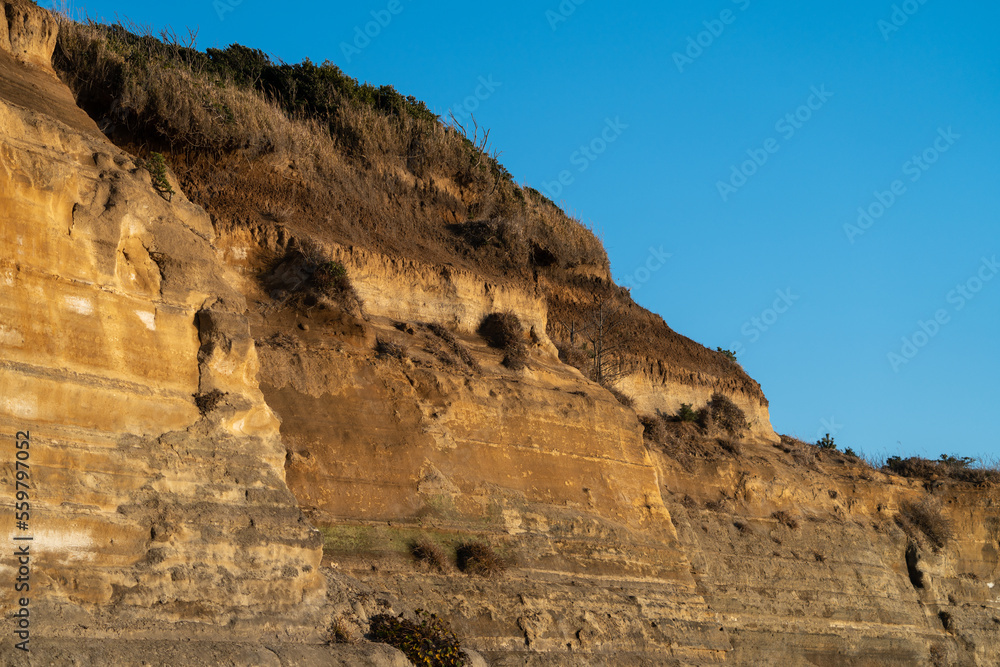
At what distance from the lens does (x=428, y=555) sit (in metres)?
15.5

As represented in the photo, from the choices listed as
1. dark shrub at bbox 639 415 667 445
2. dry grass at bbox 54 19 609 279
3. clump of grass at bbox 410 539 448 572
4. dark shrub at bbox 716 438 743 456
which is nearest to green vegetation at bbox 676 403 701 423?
dark shrub at bbox 716 438 743 456

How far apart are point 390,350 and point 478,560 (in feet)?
13.5

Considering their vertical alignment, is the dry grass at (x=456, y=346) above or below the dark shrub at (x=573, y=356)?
below

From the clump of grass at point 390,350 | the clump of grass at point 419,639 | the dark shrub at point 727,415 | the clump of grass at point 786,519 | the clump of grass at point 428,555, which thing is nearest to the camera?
the clump of grass at point 419,639

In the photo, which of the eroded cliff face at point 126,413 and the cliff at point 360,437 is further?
the cliff at point 360,437

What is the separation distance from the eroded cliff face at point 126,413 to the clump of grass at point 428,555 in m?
2.97

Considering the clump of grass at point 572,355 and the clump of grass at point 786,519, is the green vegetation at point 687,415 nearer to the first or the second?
the clump of grass at point 786,519

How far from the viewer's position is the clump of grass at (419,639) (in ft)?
42.1

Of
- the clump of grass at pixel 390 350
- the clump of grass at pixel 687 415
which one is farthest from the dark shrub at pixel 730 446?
Result: the clump of grass at pixel 390 350

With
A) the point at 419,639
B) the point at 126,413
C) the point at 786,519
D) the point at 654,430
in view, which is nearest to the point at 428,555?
the point at 419,639

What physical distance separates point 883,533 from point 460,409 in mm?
16332

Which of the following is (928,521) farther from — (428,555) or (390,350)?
(390,350)

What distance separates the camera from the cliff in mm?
11023

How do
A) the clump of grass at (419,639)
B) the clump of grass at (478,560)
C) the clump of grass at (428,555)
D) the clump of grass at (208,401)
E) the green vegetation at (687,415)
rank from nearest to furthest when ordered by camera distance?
the clump of grass at (208,401), the clump of grass at (419,639), the clump of grass at (428,555), the clump of grass at (478,560), the green vegetation at (687,415)
